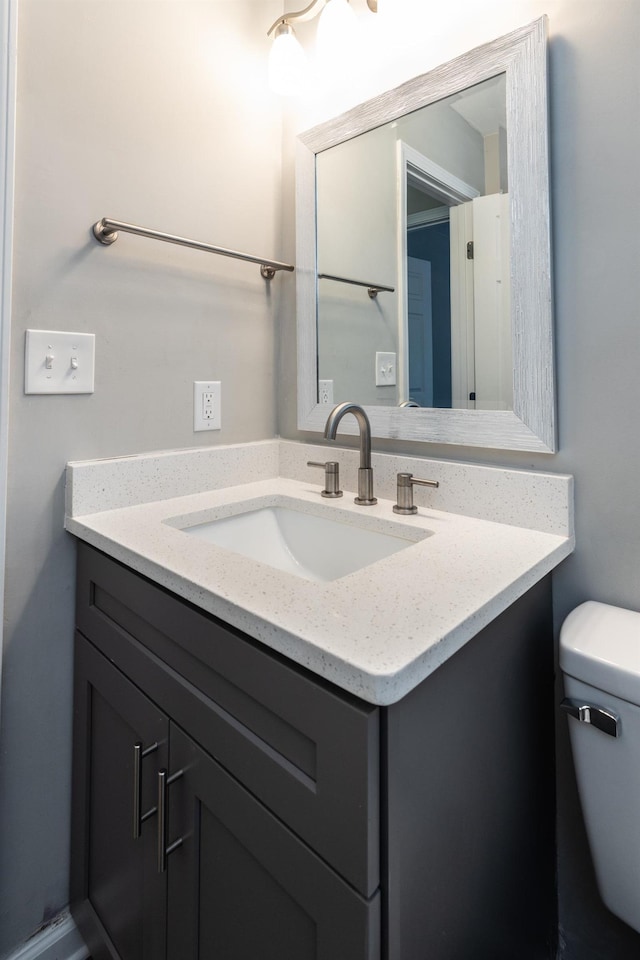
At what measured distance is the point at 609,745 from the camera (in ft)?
2.28

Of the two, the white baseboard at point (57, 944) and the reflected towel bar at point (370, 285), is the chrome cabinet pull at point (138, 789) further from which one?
the reflected towel bar at point (370, 285)

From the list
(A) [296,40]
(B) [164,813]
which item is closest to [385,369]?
(A) [296,40]

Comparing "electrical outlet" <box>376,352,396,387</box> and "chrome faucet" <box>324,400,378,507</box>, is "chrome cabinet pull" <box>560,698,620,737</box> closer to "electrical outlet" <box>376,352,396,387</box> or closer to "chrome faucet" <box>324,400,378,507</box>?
"chrome faucet" <box>324,400,378,507</box>

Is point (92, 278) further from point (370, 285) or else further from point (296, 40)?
point (296, 40)

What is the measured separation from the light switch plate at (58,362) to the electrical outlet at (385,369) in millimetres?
592

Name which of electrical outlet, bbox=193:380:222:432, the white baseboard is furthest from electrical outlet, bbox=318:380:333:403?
the white baseboard

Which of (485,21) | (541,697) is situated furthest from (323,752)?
(485,21)

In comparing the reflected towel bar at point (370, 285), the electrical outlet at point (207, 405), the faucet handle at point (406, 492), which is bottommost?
the faucet handle at point (406, 492)

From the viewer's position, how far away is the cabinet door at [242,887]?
0.50 meters

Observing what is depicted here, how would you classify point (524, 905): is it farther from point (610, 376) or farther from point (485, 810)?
point (610, 376)

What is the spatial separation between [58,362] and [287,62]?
34.0 inches

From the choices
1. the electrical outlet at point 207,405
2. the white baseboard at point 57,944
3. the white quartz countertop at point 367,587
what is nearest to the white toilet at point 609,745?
the white quartz countertop at point 367,587

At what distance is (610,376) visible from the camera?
0.81 m

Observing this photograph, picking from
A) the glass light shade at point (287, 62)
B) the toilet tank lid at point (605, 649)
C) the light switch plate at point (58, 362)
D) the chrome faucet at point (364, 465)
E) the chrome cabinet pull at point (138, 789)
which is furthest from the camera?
the glass light shade at point (287, 62)
